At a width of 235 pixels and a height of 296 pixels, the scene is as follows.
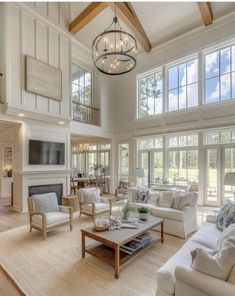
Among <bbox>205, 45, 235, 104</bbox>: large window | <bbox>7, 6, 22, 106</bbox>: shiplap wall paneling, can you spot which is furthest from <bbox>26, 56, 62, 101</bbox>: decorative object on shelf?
<bbox>205, 45, 235, 104</bbox>: large window

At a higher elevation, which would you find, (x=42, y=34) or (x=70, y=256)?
(x=42, y=34)

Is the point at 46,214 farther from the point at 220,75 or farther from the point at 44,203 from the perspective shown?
the point at 220,75

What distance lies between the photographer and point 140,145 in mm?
8703

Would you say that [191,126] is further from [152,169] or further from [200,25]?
[200,25]

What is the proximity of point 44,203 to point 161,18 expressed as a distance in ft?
23.7

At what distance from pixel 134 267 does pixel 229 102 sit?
584 cm

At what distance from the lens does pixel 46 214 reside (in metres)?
3.98

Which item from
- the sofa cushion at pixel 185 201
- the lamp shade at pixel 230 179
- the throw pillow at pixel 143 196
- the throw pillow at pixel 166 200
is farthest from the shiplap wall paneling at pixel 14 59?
the lamp shade at pixel 230 179

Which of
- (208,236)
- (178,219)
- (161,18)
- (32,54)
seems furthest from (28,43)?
(208,236)

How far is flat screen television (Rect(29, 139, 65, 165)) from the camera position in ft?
19.8

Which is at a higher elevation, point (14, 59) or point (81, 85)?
point (81, 85)

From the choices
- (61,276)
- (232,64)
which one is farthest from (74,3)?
(61,276)

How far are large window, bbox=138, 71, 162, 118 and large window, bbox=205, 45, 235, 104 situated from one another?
6.29 ft

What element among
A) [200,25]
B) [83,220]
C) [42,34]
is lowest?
[83,220]
